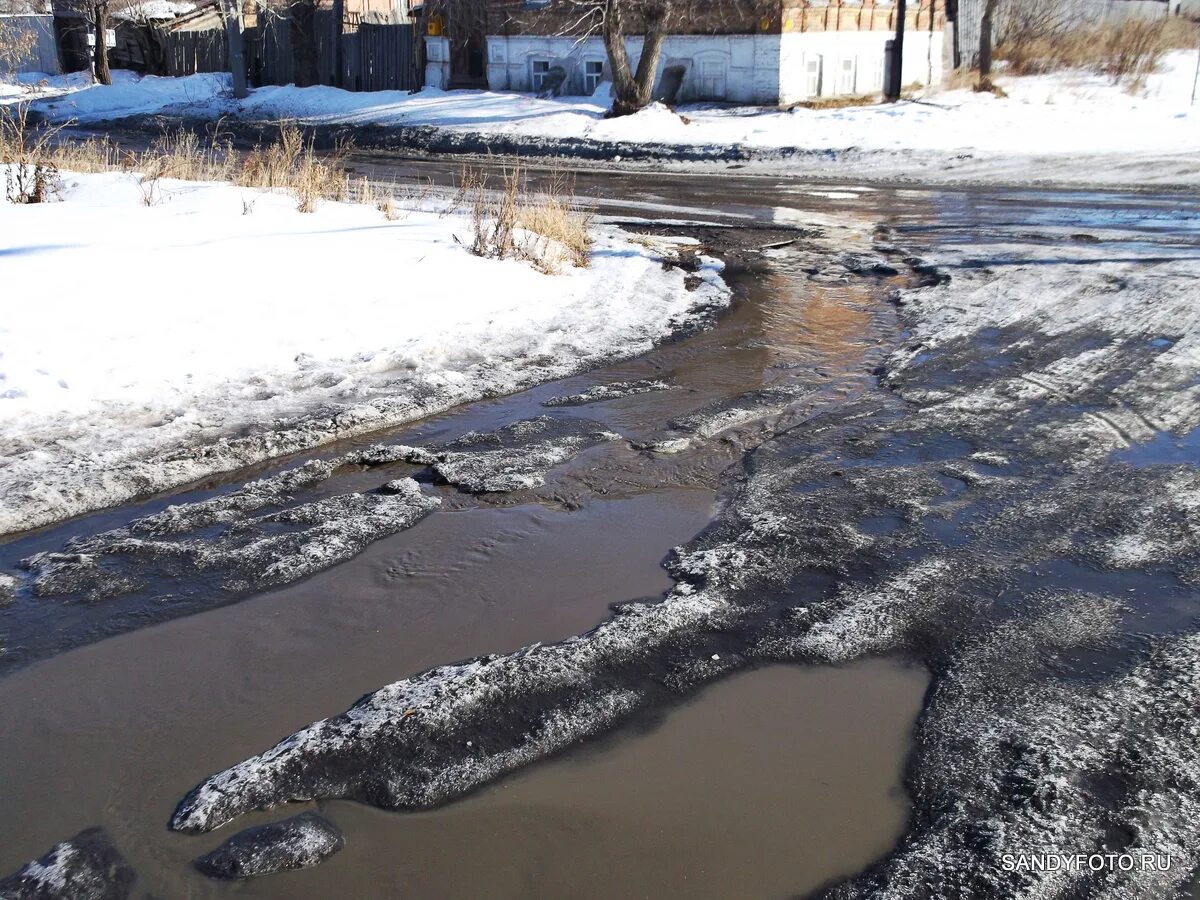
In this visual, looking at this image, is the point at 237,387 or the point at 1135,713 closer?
the point at 1135,713

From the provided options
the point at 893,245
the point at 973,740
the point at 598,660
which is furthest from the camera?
the point at 893,245

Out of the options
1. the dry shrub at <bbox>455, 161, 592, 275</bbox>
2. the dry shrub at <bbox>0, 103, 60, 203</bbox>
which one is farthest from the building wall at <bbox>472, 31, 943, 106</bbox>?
the dry shrub at <bbox>0, 103, 60, 203</bbox>

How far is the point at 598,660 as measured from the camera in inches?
153

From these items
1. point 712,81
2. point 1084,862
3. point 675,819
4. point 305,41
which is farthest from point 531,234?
point 305,41

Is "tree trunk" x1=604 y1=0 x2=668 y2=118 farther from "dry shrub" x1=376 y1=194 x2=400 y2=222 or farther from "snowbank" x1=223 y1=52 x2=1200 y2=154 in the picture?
"dry shrub" x1=376 y1=194 x2=400 y2=222

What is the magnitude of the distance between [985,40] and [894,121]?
28.7 ft

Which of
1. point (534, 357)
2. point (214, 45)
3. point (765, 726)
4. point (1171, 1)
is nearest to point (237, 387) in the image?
point (534, 357)

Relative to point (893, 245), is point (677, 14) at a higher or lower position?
higher

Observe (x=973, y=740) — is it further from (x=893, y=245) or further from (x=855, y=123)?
(x=855, y=123)

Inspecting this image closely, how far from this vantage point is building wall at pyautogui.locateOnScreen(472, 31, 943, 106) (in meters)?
25.2

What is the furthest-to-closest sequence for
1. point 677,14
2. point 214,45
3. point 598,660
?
point 214,45
point 677,14
point 598,660

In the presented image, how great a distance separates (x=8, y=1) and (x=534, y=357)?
5270cm

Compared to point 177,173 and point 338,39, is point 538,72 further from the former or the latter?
point 177,173

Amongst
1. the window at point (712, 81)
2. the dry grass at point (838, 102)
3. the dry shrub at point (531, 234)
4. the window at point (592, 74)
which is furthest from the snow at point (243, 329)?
the window at point (592, 74)
